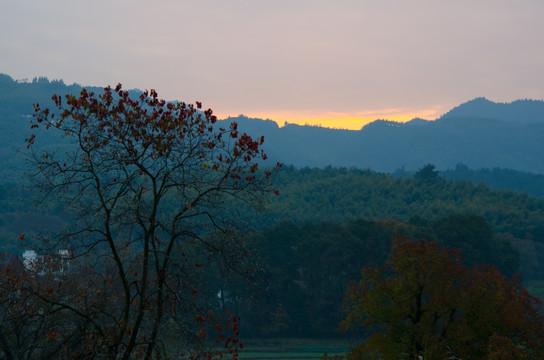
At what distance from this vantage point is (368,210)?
136 m

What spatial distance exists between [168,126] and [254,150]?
6.83 ft

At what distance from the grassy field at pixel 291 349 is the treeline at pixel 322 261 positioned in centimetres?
222

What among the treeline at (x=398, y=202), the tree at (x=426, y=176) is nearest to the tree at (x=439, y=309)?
the treeline at (x=398, y=202)

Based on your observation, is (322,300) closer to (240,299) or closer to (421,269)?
(240,299)

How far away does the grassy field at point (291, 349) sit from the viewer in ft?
220

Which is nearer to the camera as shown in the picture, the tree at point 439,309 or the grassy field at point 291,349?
the tree at point 439,309

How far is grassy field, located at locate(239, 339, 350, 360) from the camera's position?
67000 mm

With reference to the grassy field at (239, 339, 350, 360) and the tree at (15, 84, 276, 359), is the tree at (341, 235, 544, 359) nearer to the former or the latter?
the tree at (15, 84, 276, 359)

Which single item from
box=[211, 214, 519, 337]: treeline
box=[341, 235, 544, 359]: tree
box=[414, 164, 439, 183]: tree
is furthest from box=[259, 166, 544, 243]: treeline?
box=[341, 235, 544, 359]: tree

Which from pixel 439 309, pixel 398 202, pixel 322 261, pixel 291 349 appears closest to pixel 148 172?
pixel 439 309

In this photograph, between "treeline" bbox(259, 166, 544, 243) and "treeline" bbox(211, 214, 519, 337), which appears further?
"treeline" bbox(259, 166, 544, 243)

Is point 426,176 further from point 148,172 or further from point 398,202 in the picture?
point 148,172

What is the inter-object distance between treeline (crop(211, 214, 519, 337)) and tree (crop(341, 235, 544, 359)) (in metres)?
43.9

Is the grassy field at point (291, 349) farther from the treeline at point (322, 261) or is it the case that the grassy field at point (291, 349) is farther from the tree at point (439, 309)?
the tree at point (439, 309)
